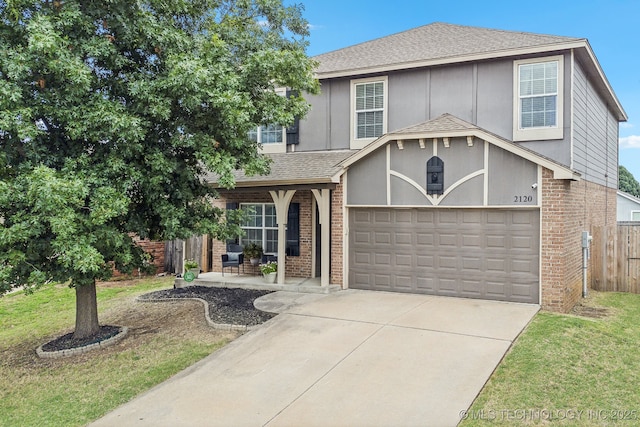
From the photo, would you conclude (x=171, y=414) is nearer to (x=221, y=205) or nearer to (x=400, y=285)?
(x=400, y=285)

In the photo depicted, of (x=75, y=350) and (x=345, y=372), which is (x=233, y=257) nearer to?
(x=75, y=350)

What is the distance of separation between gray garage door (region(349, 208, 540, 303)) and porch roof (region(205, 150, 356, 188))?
1.15 meters

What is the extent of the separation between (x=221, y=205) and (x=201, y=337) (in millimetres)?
5849

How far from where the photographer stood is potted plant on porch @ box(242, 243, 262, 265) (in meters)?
12.4

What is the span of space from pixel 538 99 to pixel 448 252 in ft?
13.5

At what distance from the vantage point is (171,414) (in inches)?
195

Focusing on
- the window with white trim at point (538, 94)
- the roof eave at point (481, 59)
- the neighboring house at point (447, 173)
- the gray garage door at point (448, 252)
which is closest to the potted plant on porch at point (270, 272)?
the neighboring house at point (447, 173)

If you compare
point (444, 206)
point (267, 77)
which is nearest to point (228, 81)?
point (267, 77)

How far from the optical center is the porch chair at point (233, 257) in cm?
1223

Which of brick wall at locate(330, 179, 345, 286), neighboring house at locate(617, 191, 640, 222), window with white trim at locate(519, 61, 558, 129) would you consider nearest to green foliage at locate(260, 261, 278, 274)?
brick wall at locate(330, 179, 345, 286)

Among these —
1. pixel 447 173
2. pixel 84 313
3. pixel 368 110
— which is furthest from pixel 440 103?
pixel 84 313

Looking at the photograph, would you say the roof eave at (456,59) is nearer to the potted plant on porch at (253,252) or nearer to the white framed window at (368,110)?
the white framed window at (368,110)

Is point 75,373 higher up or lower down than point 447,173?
lower down

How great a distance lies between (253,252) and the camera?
1242cm
